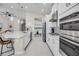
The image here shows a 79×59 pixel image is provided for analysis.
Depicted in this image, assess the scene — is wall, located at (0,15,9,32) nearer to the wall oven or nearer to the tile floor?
the tile floor

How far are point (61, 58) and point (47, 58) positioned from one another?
13 centimetres

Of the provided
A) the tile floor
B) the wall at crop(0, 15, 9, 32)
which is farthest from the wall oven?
the wall at crop(0, 15, 9, 32)

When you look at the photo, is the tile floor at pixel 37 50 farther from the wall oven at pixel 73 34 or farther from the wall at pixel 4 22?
the wall oven at pixel 73 34

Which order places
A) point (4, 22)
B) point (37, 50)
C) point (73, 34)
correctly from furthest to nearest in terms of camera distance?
point (37, 50), point (4, 22), point (73, 34)

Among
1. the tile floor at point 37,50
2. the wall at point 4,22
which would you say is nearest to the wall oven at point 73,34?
the tile floor at point 37,50

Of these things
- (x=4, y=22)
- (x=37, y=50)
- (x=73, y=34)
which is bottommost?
(x=37, y=50)

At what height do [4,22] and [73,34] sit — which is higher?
[4,22]

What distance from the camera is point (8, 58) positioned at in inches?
32.4

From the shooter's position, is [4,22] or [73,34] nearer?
[73,34]

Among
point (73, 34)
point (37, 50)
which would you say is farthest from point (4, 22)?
point (73, 34)

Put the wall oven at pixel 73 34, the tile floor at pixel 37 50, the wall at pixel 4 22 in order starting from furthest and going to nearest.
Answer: the tile floor at pixel 37 50
the wall at pixel 4 22
the wall oven at pixel 73 34

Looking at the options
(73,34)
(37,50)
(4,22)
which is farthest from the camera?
(37,50)

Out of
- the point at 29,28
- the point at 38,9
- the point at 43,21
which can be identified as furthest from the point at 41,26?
the point at 38,9

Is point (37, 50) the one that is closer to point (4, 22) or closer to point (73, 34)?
point (4, 22)
